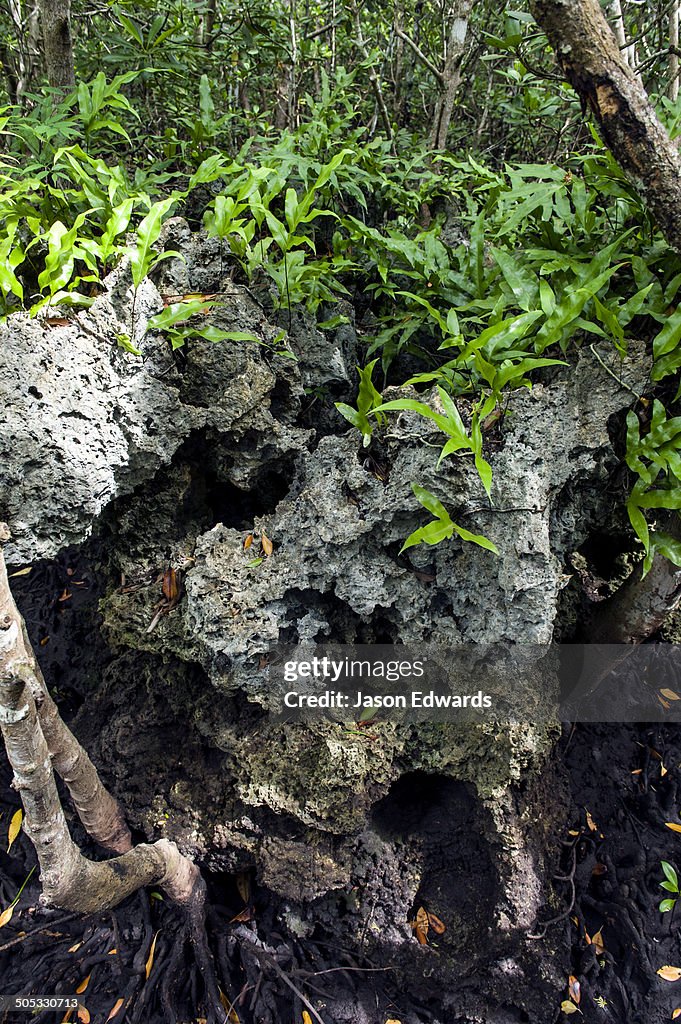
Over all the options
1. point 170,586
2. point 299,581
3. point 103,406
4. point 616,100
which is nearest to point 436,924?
point 299,581

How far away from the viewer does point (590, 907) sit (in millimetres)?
2420

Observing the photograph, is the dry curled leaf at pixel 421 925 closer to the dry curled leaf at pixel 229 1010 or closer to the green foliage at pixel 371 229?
the dry curled leaf at pixel 229 1010

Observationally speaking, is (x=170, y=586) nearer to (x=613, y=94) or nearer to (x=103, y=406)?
(x=103, y=406)

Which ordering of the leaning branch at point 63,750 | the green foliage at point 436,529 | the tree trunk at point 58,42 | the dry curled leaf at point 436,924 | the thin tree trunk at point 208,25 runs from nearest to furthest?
the leaning branch at point 63,750, the green foliage at point 436,529, the dry curled leaf at point 436,924, the tree trunk at point 58,42, the thin tree trunk at point 208,25

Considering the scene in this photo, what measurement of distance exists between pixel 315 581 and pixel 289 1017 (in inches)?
60.3

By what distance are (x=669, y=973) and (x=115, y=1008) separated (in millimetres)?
1950

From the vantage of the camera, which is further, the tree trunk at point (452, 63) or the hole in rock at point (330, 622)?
the tree trunk at point (452, 63)

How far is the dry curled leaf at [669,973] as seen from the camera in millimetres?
2258

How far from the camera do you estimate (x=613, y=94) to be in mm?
1637

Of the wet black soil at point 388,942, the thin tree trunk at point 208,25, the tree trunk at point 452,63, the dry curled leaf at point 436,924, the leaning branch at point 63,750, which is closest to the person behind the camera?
the leaning branch at point 63,750

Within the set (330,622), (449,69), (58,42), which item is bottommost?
(330,622)

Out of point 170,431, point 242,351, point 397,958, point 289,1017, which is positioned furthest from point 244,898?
point 242,351

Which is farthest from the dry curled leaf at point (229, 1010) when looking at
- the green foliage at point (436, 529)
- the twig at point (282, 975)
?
the green foliage at point (436, 529)

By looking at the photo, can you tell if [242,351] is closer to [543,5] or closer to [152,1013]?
[543,5]
